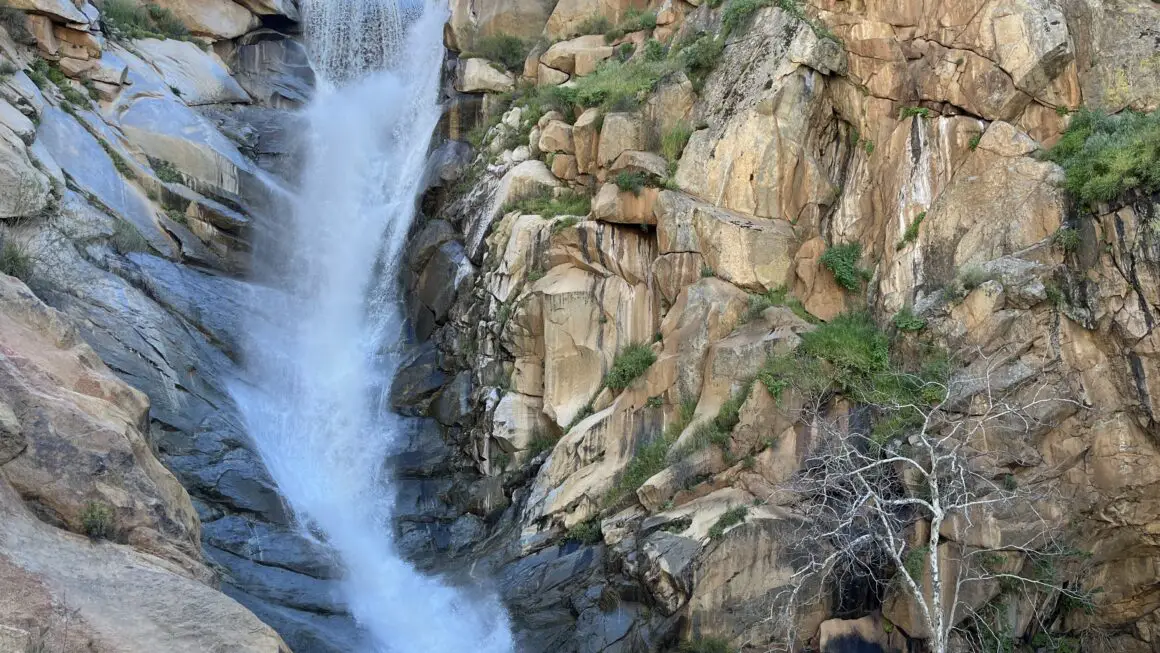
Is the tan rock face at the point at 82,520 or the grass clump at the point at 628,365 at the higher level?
the grass clump at the point at 628,365

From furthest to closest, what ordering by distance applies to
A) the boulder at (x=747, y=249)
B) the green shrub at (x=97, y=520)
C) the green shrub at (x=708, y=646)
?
the boulder at (x=747, y=249)
the green shrub at (x=708, y=646)
the green shrub at (x=97, y=520)

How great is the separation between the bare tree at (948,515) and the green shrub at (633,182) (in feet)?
27.1

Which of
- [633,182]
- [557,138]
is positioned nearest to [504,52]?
[557,138]

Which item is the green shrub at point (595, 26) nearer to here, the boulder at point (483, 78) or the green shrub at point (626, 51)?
the green shrub at point (626, 51)

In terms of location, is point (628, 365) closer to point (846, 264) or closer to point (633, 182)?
point (633, 182)

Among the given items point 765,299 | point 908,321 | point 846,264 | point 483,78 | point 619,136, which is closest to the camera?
point 908,321

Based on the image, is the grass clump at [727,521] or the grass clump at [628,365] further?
the grass clump at [628,365]

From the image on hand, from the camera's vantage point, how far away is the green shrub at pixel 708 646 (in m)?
16.2

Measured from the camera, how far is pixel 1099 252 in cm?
1659

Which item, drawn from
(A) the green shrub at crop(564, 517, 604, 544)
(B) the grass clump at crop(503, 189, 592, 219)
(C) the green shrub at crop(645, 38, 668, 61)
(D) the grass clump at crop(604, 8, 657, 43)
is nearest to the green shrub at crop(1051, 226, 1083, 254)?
(A) the green shrub at crop(564, 517, 604, 544)

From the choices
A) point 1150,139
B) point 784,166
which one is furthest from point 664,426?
point 1150,139

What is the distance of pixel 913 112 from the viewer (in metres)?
20.2

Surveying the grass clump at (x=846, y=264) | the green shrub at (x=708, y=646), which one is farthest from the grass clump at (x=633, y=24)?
the green shrub at (x=708, y=646)

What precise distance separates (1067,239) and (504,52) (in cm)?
2070
